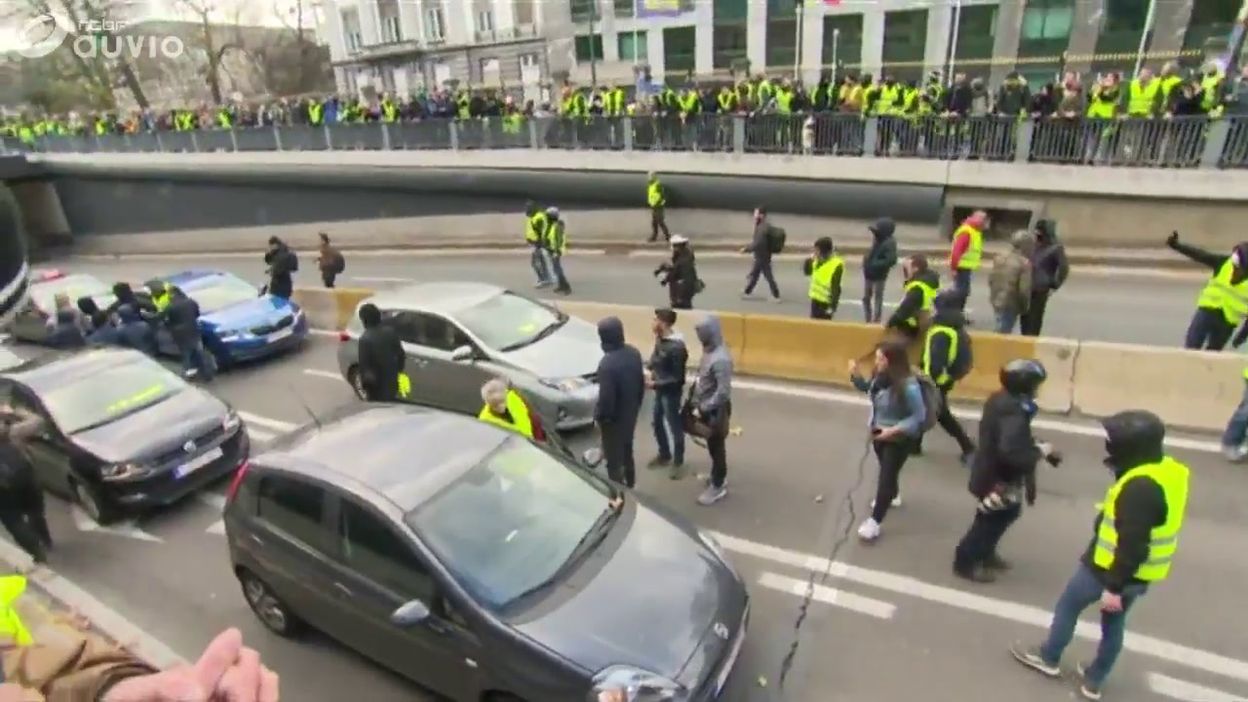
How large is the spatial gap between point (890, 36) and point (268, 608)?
35.7 metres

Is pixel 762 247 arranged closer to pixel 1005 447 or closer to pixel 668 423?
pixel 668 423

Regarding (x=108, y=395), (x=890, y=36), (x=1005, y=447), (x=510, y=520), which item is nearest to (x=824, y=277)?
(x=1005, y=447)

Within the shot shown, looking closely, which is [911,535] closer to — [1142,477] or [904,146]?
[1142,477]

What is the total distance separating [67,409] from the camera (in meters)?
7.36

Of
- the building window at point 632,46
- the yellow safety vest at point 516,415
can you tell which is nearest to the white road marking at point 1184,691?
the yellow safety vest at point 516,415

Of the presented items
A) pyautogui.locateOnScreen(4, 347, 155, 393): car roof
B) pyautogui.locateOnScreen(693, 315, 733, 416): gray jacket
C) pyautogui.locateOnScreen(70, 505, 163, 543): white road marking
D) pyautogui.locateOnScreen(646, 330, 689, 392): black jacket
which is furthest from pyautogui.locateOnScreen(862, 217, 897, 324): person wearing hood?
pyautogui.locateOnScreen(4, 347, 155, 393): car roof

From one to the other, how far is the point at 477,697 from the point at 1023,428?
3.49 m

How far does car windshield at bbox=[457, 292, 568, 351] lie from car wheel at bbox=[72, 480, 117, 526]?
12.3 feet

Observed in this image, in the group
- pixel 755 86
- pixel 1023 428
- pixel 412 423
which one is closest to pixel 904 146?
pixel 755 86

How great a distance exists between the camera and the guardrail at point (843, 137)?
509 inches

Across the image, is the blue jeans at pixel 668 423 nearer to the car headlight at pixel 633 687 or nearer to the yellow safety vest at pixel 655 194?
the car headlight at pixel 633 687

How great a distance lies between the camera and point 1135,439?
368 centimetres

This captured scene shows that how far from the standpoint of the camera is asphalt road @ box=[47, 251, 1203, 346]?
10.5m

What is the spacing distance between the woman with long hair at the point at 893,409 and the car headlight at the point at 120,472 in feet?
20.8
